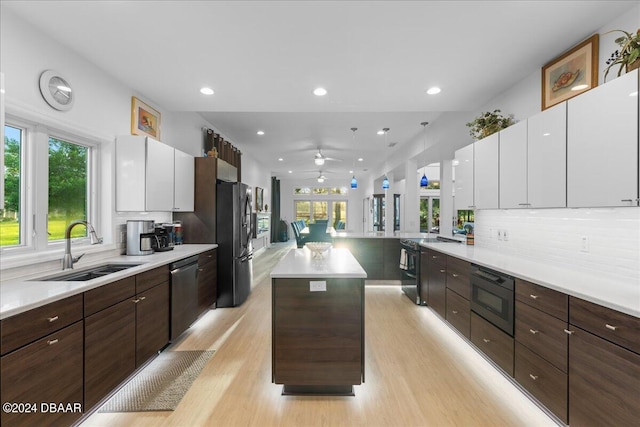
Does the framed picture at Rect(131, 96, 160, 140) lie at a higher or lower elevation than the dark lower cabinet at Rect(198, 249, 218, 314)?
higher

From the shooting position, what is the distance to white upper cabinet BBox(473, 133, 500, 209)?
9.61 feet

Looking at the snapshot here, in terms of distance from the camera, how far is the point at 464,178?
356 cm

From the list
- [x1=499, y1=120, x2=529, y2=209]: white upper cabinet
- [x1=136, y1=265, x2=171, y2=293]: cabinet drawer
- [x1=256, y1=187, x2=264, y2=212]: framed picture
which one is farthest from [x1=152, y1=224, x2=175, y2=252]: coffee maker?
[x1=256, y1=187, x2=264, y2=212]: framed picture

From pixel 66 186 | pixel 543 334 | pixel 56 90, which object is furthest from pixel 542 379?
pixel 56 90

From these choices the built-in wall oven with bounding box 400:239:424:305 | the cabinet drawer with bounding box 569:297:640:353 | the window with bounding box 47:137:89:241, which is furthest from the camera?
the built-in wall oven with bounding box 400:239:424:305

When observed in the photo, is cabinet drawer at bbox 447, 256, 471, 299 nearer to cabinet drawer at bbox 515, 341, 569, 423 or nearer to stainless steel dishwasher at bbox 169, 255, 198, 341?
cabinet drawer at bbox 515, 341, 569, 423

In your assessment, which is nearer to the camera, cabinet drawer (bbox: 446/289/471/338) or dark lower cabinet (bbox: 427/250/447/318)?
cabinet drawer (bbox: 446/289/471/338)

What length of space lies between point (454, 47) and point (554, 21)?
647mm

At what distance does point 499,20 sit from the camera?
2.05 meters

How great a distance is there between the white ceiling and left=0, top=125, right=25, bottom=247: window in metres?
0.86

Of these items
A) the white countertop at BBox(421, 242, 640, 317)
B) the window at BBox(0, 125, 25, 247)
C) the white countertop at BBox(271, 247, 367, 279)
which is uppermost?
the window at BBox(0, 125, 25, 247)

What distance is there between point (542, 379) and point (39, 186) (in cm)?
389

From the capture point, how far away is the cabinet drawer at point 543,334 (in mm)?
1729

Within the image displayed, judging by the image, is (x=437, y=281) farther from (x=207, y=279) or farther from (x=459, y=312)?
(x=207, y=279)
